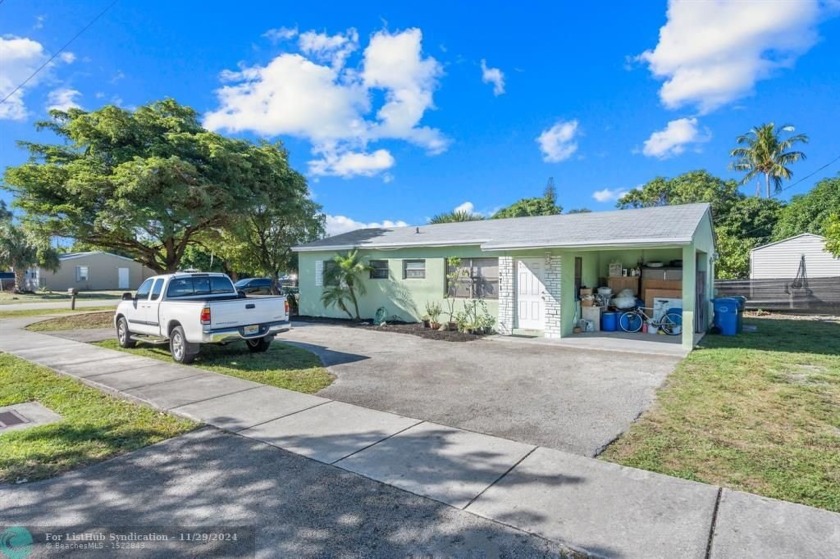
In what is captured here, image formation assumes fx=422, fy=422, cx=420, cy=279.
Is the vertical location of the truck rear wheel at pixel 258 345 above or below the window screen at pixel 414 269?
below

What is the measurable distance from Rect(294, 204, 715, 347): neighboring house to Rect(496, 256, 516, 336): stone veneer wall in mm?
28

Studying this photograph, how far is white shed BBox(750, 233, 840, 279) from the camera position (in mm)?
19622

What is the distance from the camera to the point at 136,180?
13547 mm

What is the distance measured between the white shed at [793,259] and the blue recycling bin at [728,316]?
12.2 meters

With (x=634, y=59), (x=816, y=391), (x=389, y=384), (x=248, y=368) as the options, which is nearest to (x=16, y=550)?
(x=389, y=384)

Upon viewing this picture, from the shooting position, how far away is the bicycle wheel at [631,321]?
39.1 ft

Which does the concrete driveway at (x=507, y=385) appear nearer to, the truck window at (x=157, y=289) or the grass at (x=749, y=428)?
the grass at (x=749, y=428)

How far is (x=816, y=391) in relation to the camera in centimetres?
608

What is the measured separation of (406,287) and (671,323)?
7840 millimetres

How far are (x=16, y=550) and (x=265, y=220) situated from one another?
20.0 m

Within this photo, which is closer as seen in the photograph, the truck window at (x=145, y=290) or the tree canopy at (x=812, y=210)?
the truck window at (x=145, y=290)

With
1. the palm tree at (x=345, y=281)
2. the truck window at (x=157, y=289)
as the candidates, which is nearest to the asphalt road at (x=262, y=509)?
the truck window at (x=157, y=289)

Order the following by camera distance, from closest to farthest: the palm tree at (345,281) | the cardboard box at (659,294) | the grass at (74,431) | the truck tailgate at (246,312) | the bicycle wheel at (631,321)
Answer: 1. the grass at (74,431)
2. the truck tailgate at (246,312)
3. the cardboard box at (659,294)
4. the bicycle wheel at (631,321)
5. the palm tree at (345,281)

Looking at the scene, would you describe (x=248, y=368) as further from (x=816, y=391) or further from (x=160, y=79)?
(x=160, y=79)
